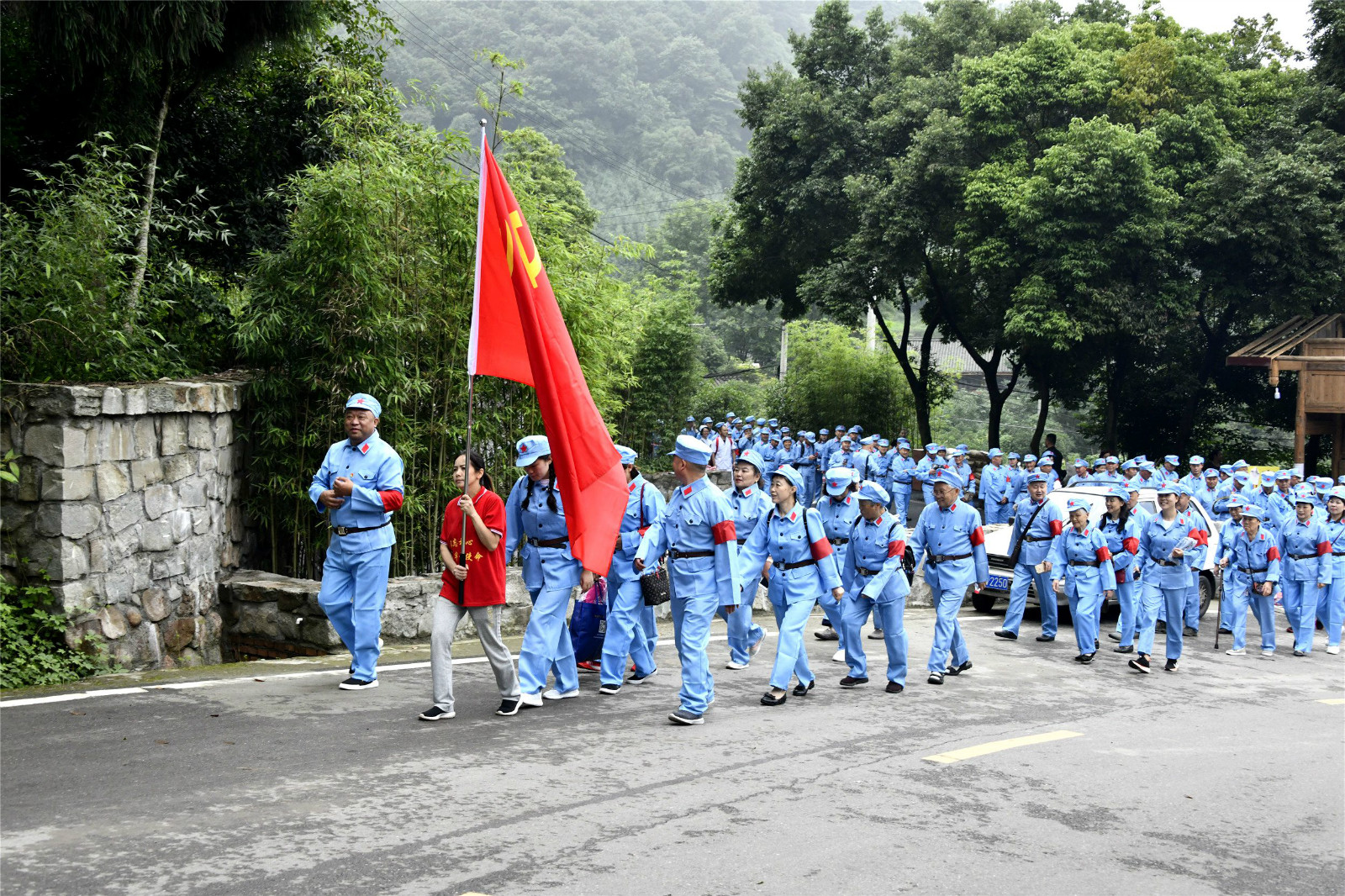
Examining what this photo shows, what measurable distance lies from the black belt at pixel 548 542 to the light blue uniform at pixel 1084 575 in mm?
6051

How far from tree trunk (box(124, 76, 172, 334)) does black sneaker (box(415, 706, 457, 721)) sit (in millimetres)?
4009

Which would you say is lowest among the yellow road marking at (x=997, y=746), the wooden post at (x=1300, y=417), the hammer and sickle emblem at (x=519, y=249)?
the yellow road marking at (x=997, y=746)

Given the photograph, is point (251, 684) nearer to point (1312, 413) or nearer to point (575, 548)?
point (575, 548)

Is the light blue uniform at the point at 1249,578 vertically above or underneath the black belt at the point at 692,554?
underneath

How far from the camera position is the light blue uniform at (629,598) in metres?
9.12

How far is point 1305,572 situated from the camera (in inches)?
555

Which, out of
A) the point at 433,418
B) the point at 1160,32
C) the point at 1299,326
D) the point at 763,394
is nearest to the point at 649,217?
the point at 763,394

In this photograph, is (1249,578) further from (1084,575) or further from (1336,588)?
(1084,575)

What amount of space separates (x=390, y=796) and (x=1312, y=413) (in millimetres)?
23846

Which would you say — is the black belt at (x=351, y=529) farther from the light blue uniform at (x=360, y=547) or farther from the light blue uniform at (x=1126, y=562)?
the light blue uniform at (x=1126, y=562)

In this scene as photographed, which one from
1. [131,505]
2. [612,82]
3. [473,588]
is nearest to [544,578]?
[473,588]

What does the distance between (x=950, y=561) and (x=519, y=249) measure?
16.4 feet

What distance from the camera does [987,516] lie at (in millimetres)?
22984

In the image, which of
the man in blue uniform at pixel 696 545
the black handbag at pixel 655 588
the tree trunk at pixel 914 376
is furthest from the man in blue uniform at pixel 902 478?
the man in blue uniform at pixel 696 545
